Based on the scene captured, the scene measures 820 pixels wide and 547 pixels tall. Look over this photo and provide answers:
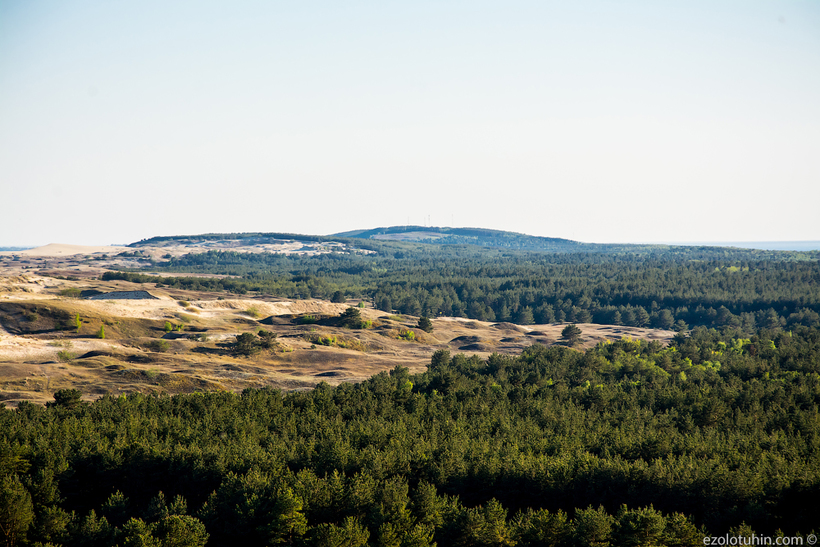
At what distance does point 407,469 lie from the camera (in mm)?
45781

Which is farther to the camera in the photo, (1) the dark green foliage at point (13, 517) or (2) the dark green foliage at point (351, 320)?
(2) the dark green foliage at point (351, 320)

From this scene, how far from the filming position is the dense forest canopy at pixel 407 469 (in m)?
37.0

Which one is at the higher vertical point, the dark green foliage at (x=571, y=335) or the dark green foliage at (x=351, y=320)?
the dark green foliage at (x=351, y=320)

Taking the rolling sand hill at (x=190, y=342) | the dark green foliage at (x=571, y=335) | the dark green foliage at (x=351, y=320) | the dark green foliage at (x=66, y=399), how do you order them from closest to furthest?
the dark green foliage at (x=66, y=399)
the rolling sand hill at (x=190, y=342)
the dark green foliage at (x=351, y=320)
the dark green foliage at (x=571, y=335)

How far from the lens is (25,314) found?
110438 mm

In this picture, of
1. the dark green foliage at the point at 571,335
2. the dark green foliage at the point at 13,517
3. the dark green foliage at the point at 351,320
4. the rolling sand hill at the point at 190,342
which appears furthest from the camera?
the dark green foliage at the point at 571,335

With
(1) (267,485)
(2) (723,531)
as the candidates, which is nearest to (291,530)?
(1) (267,485)

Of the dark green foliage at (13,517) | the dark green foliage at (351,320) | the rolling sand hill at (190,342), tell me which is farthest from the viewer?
the dark green foliage at (351,320)

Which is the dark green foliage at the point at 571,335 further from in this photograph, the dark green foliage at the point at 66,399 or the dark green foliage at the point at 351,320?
the dark green foliage at the point at 66,399

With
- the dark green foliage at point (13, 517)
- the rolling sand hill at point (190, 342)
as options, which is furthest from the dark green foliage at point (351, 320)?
the dark green foliage at point (13, 517)

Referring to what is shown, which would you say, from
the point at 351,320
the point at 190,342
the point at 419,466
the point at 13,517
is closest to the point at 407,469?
the point at 419,466

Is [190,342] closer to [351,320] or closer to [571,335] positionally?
[351,320]

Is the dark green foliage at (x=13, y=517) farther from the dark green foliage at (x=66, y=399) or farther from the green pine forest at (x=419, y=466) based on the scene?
the dark green foliage at (x=66, y=399)

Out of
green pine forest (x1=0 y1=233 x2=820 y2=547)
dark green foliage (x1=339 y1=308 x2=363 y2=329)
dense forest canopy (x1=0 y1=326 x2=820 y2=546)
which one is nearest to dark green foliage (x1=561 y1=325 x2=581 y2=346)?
dark green foliage (x1=339 y1=308 x2=363 y2=329)
